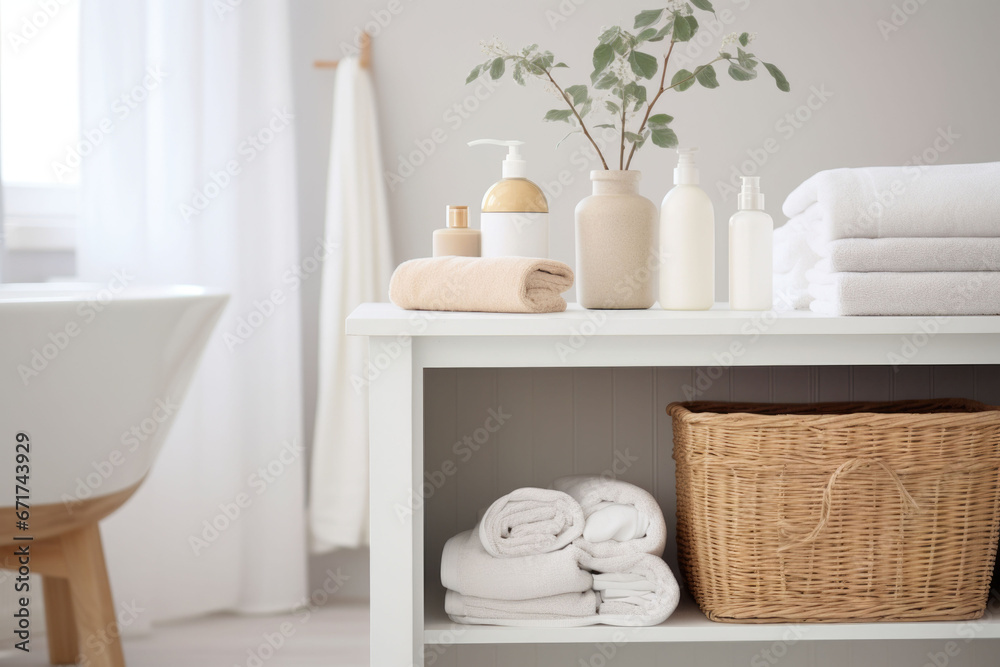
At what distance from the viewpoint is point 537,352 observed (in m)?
0.85

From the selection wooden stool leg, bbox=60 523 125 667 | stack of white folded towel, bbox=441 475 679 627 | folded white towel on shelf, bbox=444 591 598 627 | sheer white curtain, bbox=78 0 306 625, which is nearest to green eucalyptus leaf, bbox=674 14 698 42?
stack of white folded towel, bbox=441 475 679 627

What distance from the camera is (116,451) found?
4.15 feet

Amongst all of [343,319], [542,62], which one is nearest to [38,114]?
[343,319]

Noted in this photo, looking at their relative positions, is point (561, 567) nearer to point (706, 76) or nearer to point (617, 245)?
point (617, 245)

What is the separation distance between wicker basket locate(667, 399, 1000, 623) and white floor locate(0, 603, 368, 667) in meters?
0.87

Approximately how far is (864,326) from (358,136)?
1032 millimetres

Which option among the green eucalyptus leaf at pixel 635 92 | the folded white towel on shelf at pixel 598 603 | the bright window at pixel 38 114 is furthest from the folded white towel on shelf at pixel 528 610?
the bright window at pixel 38 114

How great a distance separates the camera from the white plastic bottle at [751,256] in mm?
952

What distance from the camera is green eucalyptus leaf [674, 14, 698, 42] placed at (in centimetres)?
93

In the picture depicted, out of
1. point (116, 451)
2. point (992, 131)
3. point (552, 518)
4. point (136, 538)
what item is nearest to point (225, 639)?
point (136, 538)

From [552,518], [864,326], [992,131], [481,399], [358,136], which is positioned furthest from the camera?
[358,136]

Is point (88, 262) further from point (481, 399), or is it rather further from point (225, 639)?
point (481, 399)

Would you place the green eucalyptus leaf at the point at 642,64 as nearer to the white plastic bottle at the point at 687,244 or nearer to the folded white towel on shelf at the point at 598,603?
the white plastic bottle at the point at 687,244

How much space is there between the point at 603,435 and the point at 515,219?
37cm
